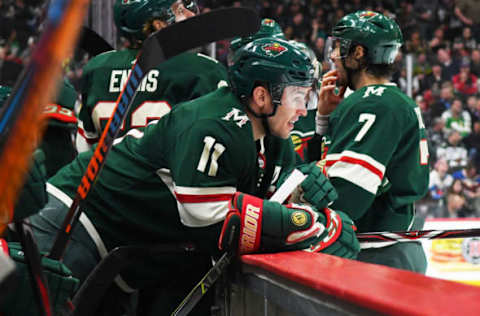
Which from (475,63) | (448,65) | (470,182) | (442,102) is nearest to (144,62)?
(470,182)

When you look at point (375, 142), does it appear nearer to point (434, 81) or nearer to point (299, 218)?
point (299, 218)

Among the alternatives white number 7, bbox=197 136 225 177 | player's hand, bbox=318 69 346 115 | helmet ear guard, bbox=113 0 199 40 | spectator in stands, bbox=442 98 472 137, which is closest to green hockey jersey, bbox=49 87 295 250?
white number 7, bbox=197 136 225 177

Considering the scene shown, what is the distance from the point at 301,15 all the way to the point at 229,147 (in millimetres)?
7265

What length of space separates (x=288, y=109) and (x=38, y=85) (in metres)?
1.24

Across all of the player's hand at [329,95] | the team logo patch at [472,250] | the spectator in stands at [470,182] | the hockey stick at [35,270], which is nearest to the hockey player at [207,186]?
the hockey stick at [35,270]

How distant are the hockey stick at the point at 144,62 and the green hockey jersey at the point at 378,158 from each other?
833 mm

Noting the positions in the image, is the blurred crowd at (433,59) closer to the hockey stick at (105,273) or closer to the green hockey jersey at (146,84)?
the green hockey jersey at (146,84)

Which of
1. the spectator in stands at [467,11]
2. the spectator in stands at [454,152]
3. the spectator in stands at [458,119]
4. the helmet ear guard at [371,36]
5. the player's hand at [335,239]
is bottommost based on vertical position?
the spectator in stands at [454,152]

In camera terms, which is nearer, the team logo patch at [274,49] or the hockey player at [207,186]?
the hockey player at [207,186]

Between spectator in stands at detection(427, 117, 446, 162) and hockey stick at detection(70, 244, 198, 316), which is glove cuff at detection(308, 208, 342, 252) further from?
→ spectator in stands at detection(427, 117, 446, 162)

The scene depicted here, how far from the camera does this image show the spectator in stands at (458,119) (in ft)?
21.1

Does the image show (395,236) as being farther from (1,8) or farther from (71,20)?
(1,8)

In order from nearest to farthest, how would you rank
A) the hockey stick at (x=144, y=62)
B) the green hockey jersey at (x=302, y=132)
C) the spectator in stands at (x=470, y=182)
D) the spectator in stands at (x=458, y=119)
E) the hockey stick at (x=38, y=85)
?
the hockey stick at (x=38, y=85)
the hockey stick at (x=144, y=62)
the green hockey jersey at (x=302, y=132)
the spectator in stands at (x=470, y=182)
the spectator in stands at (x=458, y=119)

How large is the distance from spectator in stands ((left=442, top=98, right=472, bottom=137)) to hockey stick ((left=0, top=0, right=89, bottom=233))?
6351 mm
